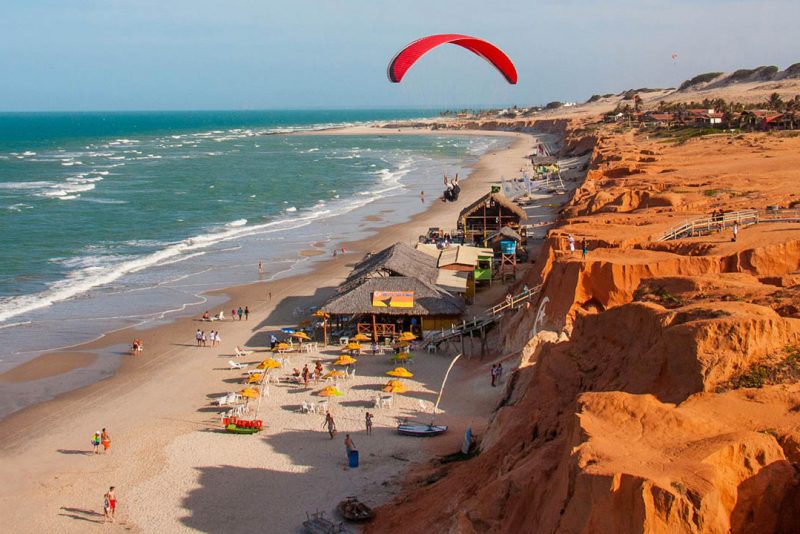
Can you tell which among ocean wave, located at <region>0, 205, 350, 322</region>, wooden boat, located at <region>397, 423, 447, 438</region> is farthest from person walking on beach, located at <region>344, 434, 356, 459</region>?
ocean wave, located at <region>0, 205, 350, 322</region>

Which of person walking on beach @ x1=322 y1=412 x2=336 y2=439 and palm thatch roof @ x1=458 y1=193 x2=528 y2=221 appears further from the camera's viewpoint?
palm thatch roof @ x1=458 y1=193 x2=528 y2=221

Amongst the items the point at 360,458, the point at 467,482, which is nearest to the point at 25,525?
the point at 360,458

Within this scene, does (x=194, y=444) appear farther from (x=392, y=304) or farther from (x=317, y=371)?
(x=392, y=304)

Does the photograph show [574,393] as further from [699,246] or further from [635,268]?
[699,246]

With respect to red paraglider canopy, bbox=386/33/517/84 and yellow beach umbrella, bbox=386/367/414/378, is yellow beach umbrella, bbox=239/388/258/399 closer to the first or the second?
yellow beach umbrella, bbox=386/367/414/378

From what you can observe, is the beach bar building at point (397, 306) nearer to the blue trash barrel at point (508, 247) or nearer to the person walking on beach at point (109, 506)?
the blue trash barrel at point (508, 247)

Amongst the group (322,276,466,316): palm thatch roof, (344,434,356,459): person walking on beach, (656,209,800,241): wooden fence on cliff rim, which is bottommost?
Answer: (344,434,356,459): person walking on beach

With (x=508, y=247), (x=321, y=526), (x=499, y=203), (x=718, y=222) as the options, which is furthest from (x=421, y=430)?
(x=499, y=203)

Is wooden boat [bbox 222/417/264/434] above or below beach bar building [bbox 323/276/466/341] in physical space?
below

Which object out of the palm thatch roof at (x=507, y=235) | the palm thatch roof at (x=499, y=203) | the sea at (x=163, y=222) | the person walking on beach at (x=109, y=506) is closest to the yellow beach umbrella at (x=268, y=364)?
the sea at (x=163, y=222)
